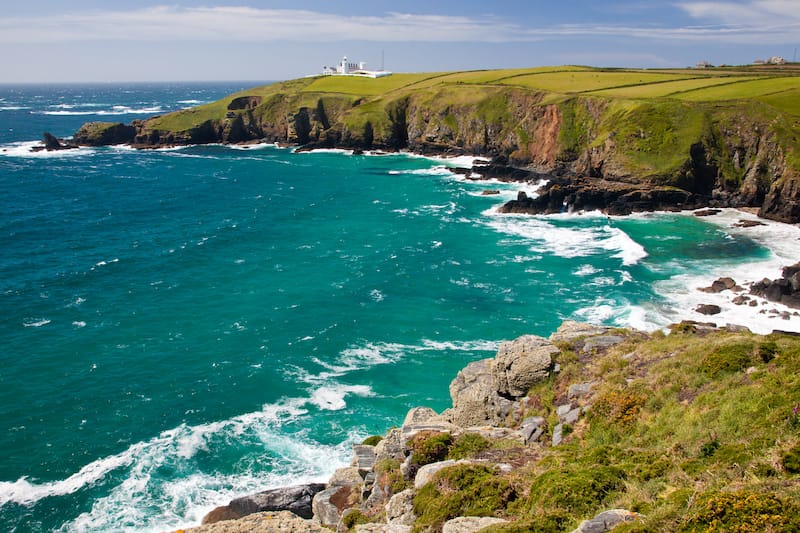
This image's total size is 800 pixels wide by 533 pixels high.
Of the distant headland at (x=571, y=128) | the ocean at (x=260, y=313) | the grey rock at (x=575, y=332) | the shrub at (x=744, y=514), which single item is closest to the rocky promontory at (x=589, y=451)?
the shrub at (x=744, y=514)

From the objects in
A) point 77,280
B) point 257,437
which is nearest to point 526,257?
point 257,437

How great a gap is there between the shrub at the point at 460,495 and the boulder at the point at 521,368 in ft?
29.4

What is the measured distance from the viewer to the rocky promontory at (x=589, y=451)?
1336cm

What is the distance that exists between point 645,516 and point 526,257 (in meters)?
55.8

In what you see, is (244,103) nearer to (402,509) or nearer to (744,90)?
(744,90)

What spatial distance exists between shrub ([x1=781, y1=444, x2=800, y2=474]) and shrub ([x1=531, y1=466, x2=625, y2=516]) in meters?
3.81

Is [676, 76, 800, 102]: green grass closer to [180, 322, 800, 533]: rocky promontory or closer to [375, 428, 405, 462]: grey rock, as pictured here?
[180, 322, 800, 533]: rocky promontory

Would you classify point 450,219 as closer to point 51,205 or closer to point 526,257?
point 526,257

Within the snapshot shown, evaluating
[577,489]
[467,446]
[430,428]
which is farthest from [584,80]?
[577,489]

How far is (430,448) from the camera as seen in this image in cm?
2103

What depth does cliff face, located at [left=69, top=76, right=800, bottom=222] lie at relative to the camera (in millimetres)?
87125

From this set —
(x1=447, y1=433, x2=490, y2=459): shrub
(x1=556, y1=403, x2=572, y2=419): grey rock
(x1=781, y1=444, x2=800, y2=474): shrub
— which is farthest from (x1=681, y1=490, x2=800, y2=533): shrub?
(x1=556, y1=403, x2=572, y2=419): grey rock

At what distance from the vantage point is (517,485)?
669 inches

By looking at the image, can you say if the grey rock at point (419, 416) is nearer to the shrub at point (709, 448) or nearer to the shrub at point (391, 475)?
the shrub at point (391, 475)
